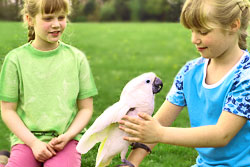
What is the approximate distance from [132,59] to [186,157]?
7.02 m

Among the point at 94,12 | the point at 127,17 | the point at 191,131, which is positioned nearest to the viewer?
the point at 191,131

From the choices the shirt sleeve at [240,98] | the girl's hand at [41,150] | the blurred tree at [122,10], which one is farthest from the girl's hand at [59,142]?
the blurred tree at [122,10]

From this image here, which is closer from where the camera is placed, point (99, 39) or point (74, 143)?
point (74, 143)

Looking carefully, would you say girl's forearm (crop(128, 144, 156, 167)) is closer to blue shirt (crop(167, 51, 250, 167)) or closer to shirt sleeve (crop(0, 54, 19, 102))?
blue shirt (crop(167, 51, 250, 167))

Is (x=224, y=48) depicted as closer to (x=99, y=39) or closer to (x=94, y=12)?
(x=99, y=39)

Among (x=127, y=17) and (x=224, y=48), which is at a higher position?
(x=224, y=48)

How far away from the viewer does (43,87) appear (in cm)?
283

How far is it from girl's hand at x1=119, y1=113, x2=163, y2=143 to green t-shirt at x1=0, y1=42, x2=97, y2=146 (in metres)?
0.97

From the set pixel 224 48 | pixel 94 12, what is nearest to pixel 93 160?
pixel 224 48

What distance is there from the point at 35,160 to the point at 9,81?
0.56m

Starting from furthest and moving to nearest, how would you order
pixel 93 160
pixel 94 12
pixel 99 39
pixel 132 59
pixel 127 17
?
1. pixel 127 17
2. pixel 94 12
3. pixel 99 39
4. pixel 132 59
5. pixel 93 160

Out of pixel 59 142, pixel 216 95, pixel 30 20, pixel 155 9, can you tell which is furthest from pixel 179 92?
pixel 155 9

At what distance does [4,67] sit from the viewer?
2.79 meters

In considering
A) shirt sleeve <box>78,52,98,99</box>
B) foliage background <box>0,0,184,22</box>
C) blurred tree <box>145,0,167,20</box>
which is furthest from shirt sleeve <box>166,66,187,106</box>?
blurred tree <box>145,0,167,20</box>
